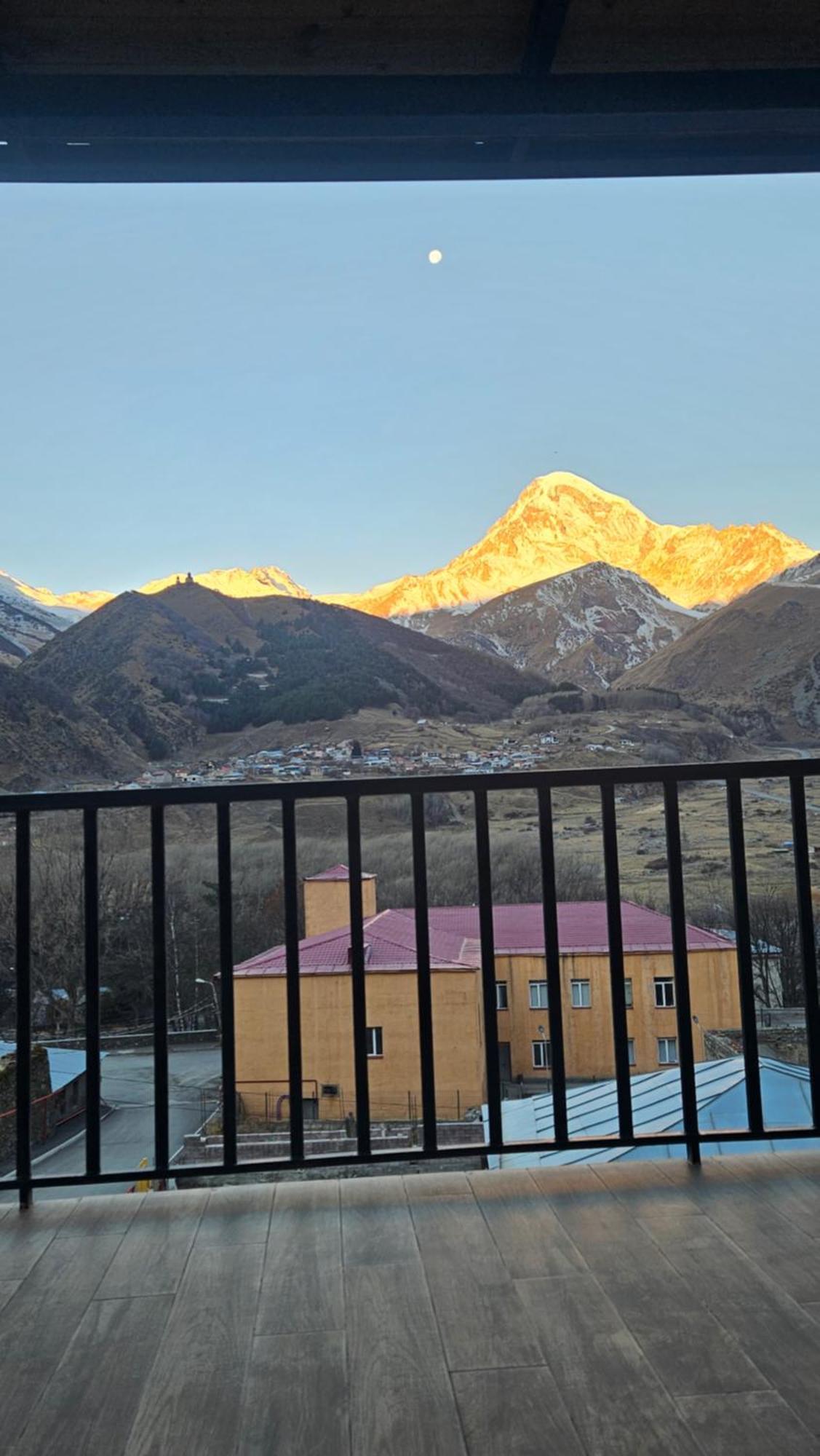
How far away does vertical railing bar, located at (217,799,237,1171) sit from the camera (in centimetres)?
164

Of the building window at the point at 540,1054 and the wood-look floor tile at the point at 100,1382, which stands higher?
the building window at the point at 540,1054

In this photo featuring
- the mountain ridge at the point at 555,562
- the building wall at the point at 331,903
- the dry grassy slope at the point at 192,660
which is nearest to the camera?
the building wall at the point at 331,903

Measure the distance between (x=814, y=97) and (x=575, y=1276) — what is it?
8.08ft

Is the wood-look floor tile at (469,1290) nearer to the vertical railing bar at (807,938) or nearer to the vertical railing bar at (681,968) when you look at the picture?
the vertical railing bar at (681,968)

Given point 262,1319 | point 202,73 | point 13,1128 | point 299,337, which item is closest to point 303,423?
point 299,337

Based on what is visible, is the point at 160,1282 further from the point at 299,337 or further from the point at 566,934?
the point at 299,337

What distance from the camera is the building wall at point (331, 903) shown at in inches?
70.3

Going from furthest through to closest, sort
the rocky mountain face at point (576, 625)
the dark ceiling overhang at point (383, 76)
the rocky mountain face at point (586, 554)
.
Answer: the rocky mountain face at point (586, 554) → the rocky mountain face at point (576, 625) → the dark ceiling overhang at point (383, 76)

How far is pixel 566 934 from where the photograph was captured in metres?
1.80

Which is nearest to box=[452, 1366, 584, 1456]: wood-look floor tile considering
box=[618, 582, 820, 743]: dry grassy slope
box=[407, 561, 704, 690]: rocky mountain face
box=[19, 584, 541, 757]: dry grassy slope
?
box=[19, 584, 541, 757]: dry grassy slope

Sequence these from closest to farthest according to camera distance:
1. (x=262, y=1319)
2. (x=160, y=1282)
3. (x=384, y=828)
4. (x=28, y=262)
A: (x=262, y=1319) → (x=160, y=1282) → (x=384, y=828) → (x=28, y=262)

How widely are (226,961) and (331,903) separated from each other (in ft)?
0.82

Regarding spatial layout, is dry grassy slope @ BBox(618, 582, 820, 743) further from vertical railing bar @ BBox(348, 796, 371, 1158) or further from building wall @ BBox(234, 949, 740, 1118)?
vertical railing bar @ BBox(348, 796, 371, 1158)

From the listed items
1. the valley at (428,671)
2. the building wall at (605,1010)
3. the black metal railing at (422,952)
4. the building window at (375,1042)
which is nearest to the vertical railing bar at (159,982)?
the black metal railing at (422,952)
